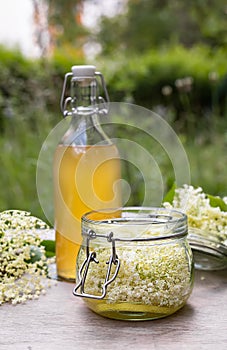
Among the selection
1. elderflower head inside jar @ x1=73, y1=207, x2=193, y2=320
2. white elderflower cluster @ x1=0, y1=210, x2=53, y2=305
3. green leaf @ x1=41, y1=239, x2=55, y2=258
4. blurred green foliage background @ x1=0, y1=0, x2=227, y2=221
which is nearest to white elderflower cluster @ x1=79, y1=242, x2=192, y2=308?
elderflower head inside jar @ x1=73, y1=207, x2=193, y2=320

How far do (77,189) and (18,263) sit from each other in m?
0.14

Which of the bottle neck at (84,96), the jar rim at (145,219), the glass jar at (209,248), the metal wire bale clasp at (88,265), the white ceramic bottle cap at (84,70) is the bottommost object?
the glass jar at (209,248)

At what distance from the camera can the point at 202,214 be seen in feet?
2.77

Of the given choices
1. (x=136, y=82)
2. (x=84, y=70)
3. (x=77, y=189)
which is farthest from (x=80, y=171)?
(x=136, y=82)

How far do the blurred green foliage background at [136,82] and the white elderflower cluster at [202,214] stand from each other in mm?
146

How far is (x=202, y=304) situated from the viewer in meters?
0.71

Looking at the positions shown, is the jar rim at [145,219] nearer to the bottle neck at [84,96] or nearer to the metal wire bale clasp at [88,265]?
the metal wire bale clasp at [88,265]

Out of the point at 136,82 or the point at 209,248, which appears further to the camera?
the point at 136,82

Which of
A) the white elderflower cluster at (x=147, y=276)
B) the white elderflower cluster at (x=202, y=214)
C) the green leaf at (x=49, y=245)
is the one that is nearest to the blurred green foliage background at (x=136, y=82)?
the white elderflower cluster at (x=202, y=214)

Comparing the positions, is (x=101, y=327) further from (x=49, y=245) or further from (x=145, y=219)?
(x=49, y=245)

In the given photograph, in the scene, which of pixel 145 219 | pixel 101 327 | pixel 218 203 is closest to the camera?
pixel 101 327

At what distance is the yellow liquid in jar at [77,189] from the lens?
2.64ft

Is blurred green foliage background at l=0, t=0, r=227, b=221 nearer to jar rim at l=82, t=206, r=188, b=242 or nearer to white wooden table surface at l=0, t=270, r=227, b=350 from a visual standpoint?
jar rim at l=82, t=206, r=188, b=242

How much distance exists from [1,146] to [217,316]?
1.57 m
